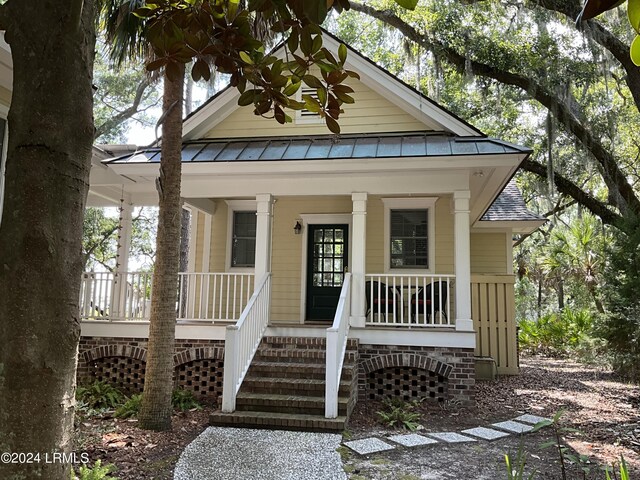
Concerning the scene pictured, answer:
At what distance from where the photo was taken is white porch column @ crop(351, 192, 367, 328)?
7.92m

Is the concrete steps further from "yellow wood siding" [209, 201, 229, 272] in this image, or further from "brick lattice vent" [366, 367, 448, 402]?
"yellow wood siding" [209, 201, 229, 272]

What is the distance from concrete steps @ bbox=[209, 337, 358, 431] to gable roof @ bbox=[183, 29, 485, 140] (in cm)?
428

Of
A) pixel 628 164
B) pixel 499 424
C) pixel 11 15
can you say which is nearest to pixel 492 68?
pixel 628 164

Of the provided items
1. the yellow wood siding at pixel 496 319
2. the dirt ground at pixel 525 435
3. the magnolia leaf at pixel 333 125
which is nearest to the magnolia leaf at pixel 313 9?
the magnolia leaf at pixel 333 125

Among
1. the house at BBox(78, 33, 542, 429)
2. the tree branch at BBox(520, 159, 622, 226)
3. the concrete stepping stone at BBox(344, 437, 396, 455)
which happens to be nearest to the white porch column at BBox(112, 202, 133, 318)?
the house at BBox(78, 33, 542, 429)

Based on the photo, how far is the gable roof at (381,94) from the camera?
28.8 feet

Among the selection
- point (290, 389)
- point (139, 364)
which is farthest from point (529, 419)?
point (139, 364)

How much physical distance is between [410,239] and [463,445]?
4818 millimetres

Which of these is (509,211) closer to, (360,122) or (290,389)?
(360,122)

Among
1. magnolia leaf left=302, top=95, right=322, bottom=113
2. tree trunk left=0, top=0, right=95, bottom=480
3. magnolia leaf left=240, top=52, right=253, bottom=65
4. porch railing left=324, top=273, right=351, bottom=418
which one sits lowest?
porch railing left=324, top=273, right=351, bottom=418

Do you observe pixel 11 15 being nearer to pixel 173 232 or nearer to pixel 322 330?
pixel 173 232

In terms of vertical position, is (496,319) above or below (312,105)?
below

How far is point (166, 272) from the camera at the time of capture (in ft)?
20.1

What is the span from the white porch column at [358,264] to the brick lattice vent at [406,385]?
2.92 feet
